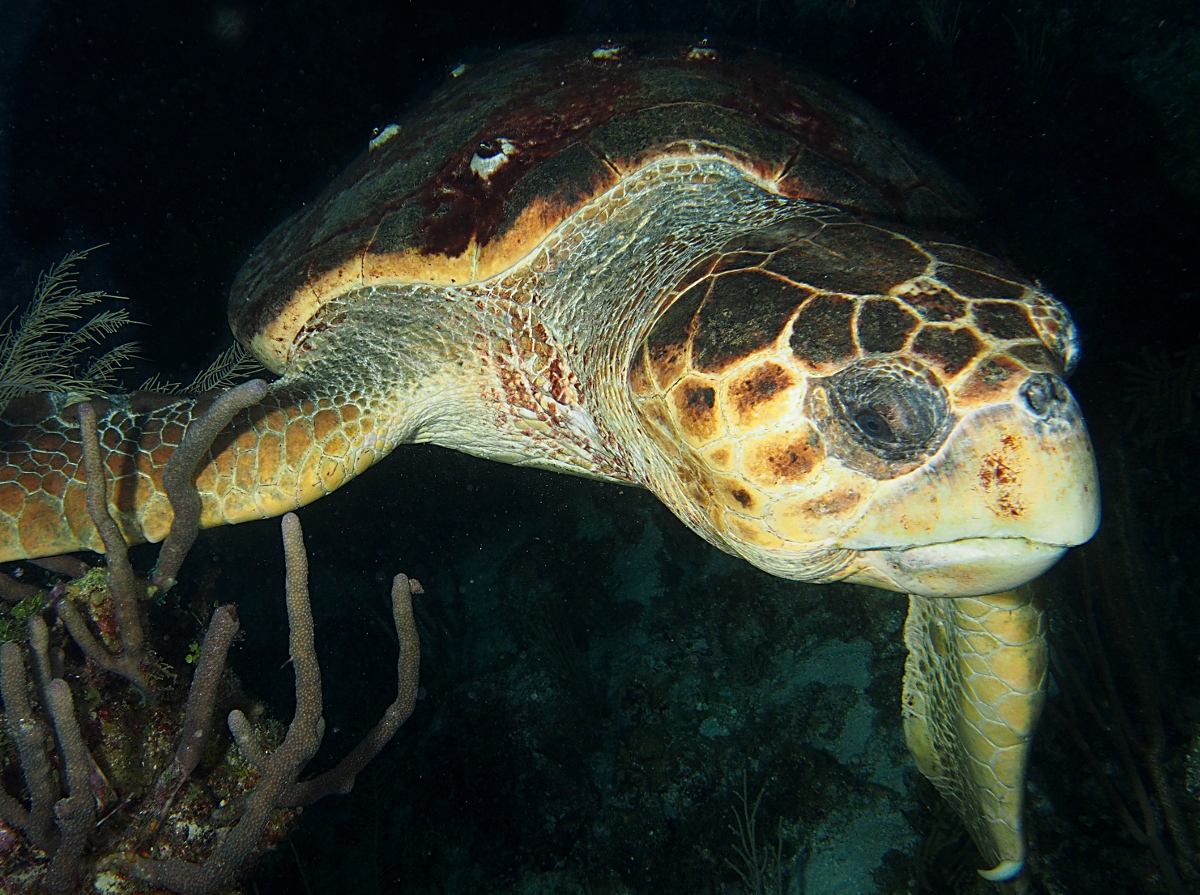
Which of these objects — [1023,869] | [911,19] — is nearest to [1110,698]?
[1023,869]

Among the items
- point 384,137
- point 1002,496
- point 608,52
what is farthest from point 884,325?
point 384,137

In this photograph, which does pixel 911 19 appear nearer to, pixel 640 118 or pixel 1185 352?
pixel 1185 352

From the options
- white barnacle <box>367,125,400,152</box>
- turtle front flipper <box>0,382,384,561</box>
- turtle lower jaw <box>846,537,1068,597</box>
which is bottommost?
turtle lower jaw <box>846,537,1068,597</box>

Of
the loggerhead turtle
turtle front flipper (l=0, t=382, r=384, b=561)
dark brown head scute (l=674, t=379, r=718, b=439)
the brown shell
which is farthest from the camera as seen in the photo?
the brown shell

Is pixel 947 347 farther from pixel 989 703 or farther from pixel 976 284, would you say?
pixel 989 703

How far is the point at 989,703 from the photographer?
193 cm

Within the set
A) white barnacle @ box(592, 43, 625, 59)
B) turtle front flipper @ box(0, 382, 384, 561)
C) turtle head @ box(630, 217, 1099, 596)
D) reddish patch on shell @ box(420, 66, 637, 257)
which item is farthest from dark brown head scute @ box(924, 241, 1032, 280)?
turtle front flipper @ box(0, 382, 384, 561)

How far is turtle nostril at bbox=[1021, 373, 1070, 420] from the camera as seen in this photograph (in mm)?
1096

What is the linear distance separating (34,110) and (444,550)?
4.78 m

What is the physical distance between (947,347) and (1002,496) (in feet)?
1.11

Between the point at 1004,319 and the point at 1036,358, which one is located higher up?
the point at 1004,319

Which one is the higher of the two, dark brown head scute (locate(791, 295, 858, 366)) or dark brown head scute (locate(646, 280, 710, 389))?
dark brown head scute (locate(646, 280, 710, 389))

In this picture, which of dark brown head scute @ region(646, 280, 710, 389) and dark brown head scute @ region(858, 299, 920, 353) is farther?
dark brown head scute @ region(646, 280, 710, 389)

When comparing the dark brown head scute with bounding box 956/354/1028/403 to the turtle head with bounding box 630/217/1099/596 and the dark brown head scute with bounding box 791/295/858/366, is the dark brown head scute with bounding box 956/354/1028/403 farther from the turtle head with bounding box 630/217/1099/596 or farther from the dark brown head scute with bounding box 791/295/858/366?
the dark brown head scute with bounding box 791/295/858/366
